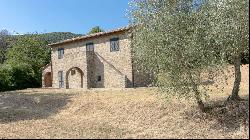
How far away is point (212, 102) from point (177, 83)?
336cm

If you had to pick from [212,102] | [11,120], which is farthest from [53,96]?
[212,102]

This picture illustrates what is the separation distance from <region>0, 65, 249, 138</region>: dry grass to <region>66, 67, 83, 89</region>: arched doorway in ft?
35.8

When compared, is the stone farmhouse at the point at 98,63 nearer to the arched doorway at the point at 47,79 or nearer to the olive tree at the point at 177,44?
the arched doorway at the point at 47,79

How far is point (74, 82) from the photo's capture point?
40.3 metres

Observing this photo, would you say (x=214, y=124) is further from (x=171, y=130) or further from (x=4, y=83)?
(x=4, y=83)

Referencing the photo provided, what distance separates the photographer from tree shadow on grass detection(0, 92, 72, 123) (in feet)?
77.6

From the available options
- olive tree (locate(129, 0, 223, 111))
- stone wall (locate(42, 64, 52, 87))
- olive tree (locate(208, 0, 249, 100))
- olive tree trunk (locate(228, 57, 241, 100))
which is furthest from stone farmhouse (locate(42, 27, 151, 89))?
olive tree (locate(208, 0, 249, 100))

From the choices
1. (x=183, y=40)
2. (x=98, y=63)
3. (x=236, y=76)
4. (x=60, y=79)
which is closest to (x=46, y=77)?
(x=60, y=79)

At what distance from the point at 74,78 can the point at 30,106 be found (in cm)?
1264

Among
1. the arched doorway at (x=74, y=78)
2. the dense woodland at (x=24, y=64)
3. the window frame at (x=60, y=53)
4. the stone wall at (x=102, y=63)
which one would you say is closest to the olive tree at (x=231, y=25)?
the stone wall at (x=102, y=63)

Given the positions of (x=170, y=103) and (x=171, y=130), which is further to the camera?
(x=170, y=103)

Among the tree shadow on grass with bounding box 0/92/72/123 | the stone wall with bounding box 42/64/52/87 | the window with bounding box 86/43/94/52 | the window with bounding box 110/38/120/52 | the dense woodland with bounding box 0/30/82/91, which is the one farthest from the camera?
the stone wall with bounding box 42/64/52/87

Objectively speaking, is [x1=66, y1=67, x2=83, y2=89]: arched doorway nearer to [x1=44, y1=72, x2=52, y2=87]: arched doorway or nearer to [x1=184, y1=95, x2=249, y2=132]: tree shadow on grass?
[x1=44, y1=72, x2=52, y2=87]: arched doorway

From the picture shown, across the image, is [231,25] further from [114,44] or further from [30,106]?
[114,44]
